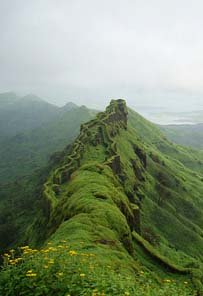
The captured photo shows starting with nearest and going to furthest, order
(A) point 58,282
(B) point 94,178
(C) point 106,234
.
A: (A) point 58,282 → (C) point 106,234 → (B) point 94,178

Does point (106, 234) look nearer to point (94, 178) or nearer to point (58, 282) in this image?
point (94, 178)

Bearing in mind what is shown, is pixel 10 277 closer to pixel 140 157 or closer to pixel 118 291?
pixel 118 291

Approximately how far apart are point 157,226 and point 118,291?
13036 cm

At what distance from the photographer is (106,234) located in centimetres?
5000

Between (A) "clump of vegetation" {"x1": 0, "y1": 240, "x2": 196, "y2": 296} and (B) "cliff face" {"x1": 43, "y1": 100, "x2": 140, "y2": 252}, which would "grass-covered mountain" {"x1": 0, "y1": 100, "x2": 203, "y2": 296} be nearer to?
(A) "clump of vegetation" {"x1": 0, "y1": 240, "x2": 196, "y2": 296}

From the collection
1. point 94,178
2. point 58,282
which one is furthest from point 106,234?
point 58,282

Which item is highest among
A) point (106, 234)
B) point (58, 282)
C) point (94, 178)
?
point (58, 282)

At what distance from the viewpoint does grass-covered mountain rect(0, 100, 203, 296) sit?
1872 centimetres

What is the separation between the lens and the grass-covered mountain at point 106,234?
18.7m

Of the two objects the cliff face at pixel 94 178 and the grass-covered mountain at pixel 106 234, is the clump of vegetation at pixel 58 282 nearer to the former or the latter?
the grass-covered mountain at pixel 106 234

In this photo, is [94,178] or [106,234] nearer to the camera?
[106,234]

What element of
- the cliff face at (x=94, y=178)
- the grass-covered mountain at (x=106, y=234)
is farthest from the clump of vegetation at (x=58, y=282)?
the cliff face at (x=94, y=178)

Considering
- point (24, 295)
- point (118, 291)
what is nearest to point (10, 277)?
point (24, 295)

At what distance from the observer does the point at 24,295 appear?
17.9m
